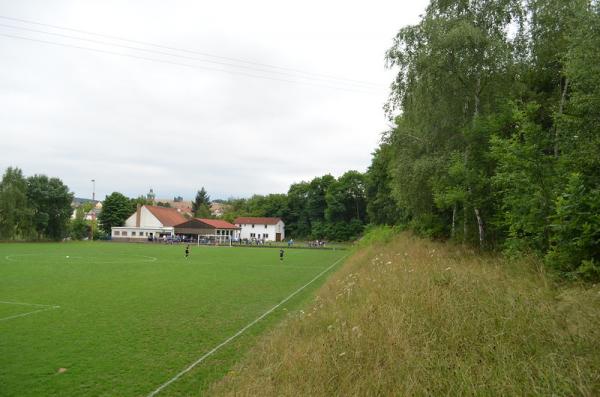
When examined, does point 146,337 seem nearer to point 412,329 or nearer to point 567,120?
point 412,329

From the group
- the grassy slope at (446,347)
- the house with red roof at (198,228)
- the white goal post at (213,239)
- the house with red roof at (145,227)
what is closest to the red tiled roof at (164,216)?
the house with red roof at (145,227)

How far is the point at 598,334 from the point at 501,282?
295 cm

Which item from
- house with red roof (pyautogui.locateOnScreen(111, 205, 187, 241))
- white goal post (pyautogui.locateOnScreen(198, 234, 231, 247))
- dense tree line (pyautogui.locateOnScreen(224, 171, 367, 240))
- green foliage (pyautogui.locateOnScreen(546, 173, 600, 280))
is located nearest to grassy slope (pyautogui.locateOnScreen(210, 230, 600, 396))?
green foliage (pyautogui.locateOnScreen(546, 173, 600, 280))

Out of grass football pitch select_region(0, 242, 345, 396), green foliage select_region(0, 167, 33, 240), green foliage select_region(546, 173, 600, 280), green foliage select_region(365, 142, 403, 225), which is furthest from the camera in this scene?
green foliage select_region(0, 167, 33, 240)

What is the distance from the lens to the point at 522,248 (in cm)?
1002

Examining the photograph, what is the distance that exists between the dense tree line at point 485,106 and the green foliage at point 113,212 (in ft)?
245

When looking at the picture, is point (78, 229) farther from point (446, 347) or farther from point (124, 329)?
point (446, 347)

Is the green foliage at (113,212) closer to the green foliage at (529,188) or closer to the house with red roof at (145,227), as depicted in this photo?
the house with red roof at (145,227)

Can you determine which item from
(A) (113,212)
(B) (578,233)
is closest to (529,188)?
(B) (578,233)

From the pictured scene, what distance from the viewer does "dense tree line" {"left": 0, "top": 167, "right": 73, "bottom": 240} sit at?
59.1 metres

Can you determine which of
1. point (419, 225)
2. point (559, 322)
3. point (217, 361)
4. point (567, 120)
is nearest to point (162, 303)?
point (217, 361)

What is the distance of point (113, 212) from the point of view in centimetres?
8075

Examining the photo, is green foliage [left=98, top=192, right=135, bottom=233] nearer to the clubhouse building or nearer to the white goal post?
the clubhouse building

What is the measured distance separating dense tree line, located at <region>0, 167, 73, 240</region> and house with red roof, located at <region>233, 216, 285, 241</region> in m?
35.6
